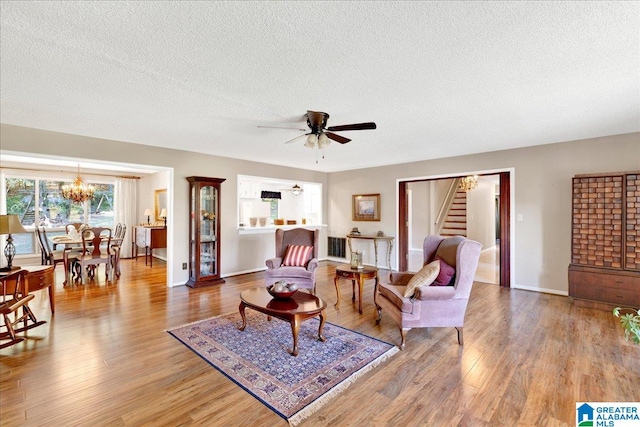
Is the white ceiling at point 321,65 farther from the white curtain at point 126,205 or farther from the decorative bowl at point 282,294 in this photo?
the white curtain at point 126,205

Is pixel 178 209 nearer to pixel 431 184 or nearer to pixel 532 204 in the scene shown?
pixel 532 204

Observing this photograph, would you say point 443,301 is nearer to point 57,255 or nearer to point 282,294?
point 282,294

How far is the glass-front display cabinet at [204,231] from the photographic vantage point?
5246mm

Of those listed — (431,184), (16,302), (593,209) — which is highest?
(431,184)

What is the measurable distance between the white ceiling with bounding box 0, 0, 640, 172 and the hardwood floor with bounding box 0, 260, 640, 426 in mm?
2429

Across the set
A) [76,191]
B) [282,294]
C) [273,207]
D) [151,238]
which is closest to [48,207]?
[76,191]

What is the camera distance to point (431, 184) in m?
9.23

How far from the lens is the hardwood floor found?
1.93 m

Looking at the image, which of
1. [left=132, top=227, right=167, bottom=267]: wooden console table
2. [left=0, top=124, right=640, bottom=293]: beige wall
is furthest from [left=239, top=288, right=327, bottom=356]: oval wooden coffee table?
[left=132, top=227, right=167, bottom=267]: wooden console table

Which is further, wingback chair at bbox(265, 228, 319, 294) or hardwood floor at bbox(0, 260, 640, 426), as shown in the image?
wingback chair at bbox(265, 228, 319, 294)

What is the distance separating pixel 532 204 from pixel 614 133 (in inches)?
54.7

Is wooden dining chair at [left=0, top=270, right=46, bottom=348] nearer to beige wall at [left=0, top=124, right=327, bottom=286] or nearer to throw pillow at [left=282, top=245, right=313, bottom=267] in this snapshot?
beige wall at [left=0, top=124, right=327, bottom=286]

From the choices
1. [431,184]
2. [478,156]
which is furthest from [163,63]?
[431,184]

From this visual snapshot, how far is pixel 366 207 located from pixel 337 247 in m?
1.39
